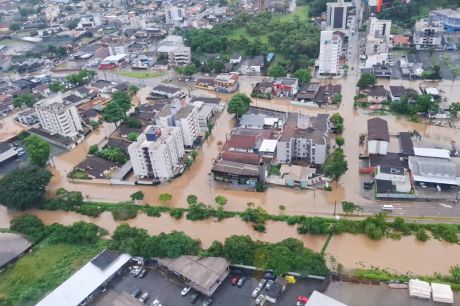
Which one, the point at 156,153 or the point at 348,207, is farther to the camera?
the point at 156,153

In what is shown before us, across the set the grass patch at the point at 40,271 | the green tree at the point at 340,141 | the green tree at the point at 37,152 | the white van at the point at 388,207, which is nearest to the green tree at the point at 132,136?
the green tree at the point at 37,152

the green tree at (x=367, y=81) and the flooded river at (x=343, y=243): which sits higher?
the green tree at (x=367, y=81)

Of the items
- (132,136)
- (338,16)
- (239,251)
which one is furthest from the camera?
(338,16)

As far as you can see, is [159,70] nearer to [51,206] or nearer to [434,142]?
[51,206]

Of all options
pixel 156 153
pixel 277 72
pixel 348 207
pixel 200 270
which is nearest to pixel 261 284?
pixel 200 270

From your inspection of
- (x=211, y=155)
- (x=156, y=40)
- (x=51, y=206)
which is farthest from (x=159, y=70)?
(x=51, y=206)

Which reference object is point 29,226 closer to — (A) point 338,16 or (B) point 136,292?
(B) point 136,292

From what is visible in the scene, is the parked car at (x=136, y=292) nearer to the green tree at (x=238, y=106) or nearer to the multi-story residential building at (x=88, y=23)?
the green tree at (x=238, y=106)
